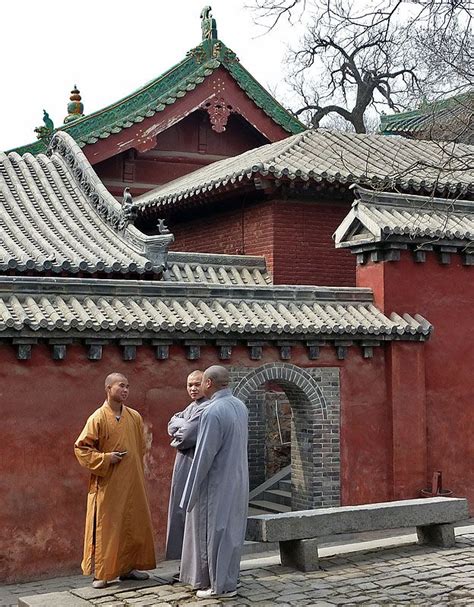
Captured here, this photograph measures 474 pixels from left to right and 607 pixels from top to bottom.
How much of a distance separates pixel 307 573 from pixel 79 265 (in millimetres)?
4876

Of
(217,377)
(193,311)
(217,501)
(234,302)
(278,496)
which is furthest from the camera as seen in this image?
(278,496)

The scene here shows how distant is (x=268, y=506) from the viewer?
11.9 meters

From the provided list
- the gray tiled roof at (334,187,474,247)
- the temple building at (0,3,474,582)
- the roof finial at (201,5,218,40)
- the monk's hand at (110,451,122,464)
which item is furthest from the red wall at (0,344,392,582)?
the roof finial at (201,5,218,40)

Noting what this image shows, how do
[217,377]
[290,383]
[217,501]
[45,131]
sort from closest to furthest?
[217,501] < [217,377] < [290,383] < [45,131]

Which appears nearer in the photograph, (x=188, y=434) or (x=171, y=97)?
(x=188, y=434)

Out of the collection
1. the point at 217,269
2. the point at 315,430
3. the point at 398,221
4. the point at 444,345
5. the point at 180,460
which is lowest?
the point at 180,460

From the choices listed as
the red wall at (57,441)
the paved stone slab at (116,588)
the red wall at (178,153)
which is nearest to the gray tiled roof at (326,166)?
the red wall at (178,153)

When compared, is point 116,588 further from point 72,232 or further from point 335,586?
point 72,232

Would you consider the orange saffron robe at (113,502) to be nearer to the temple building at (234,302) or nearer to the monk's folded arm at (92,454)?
the monk's folded arm at (92,454)

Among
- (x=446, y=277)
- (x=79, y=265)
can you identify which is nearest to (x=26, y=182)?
(x=79, y=265)

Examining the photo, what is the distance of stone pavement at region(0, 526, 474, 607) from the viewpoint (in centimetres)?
677

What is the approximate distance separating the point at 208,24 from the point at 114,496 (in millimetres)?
10800

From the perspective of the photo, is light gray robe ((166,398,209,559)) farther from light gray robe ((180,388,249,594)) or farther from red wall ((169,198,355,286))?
red wall ((169,198,355,286))

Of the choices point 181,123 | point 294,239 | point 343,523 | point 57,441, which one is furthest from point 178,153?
point 343,523
